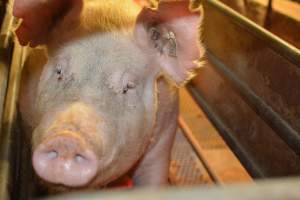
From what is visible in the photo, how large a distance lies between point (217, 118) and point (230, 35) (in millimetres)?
432

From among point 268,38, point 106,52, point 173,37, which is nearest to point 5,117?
point 106,52

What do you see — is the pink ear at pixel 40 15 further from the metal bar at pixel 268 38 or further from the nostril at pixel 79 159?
the metal bar at pixel 268 38

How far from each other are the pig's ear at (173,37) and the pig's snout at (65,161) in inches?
20.2

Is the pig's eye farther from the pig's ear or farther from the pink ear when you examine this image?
the pink ear

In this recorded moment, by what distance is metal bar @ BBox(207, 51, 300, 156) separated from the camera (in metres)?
1.80

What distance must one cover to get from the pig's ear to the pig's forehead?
58 millimetres

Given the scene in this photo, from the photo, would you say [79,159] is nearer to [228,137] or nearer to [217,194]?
[217,194]

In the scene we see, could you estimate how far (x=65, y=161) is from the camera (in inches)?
51.8

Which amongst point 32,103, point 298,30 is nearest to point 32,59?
point 32,103

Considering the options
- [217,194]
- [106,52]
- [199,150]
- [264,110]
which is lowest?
[199,150]

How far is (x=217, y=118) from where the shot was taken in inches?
101

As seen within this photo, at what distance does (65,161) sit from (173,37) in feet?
1.93

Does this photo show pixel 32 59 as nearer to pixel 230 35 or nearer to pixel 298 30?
pixel 230 35

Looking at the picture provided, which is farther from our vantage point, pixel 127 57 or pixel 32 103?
pixel 32 103
